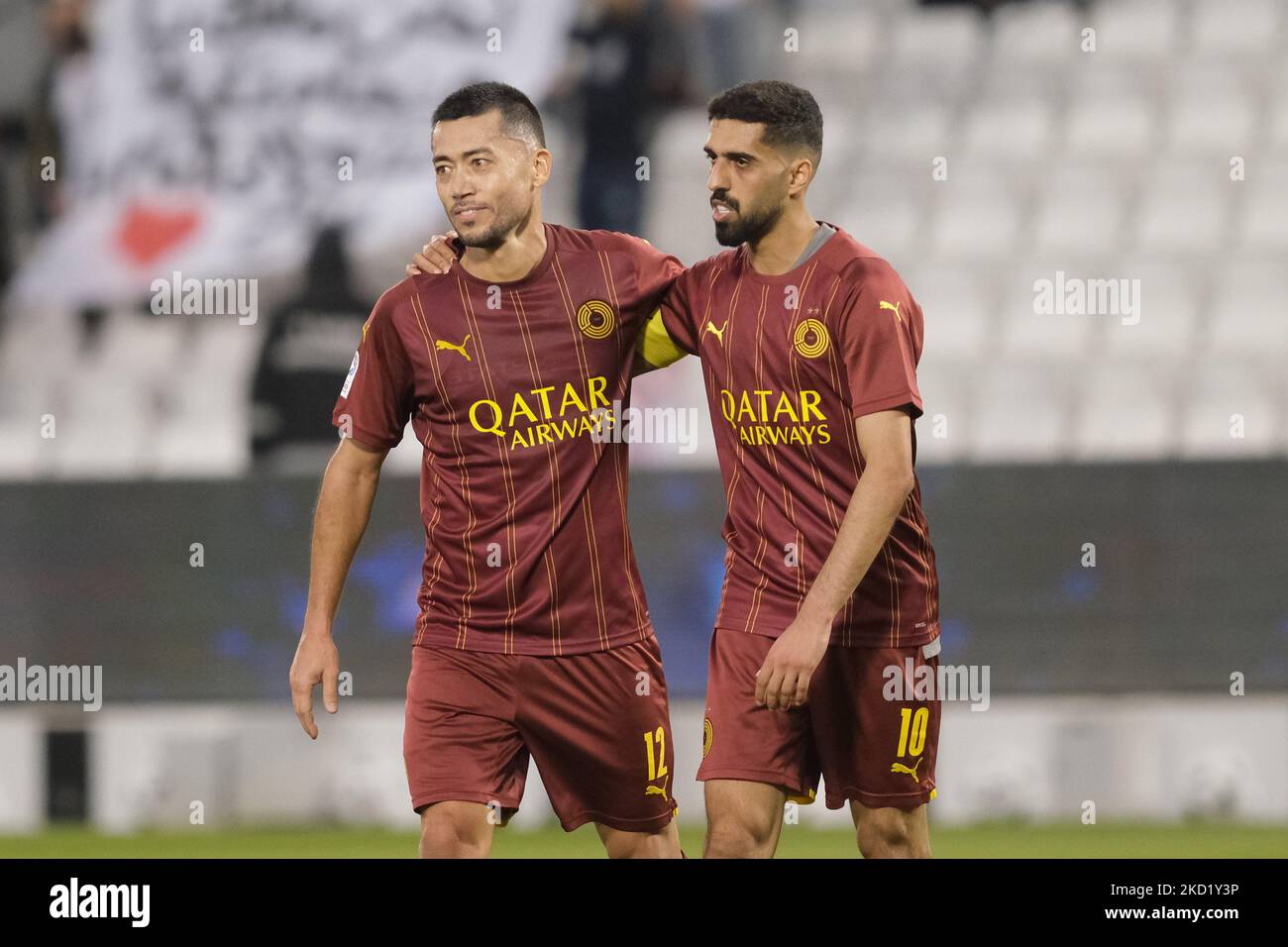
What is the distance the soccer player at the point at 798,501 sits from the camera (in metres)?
3.88

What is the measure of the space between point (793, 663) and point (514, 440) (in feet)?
2.67

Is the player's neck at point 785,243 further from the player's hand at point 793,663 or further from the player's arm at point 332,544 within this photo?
the player's arm at point 332,544

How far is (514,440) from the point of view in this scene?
13.0ft

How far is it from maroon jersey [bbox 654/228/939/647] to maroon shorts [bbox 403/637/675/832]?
1.00 feet

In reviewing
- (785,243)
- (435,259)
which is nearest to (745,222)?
(785,243)

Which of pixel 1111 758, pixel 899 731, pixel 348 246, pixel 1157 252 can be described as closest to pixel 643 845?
pixel 899 731

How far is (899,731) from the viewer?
13.1 ft

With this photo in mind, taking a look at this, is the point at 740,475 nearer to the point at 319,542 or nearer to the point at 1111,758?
the point at 319,542

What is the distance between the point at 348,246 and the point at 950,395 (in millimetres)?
2676

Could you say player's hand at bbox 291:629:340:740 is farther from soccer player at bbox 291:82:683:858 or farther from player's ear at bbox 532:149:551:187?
player's ear at bbox 532:149:551:187

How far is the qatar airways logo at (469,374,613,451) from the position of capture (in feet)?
13.0

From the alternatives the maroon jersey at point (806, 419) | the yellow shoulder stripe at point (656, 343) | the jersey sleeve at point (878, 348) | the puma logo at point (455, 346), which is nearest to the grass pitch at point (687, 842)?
the maroon jersey at point (806, 419)

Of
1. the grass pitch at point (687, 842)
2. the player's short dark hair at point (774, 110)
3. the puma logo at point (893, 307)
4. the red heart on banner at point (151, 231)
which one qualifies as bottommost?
the grass pitch at point (687, 842)
